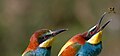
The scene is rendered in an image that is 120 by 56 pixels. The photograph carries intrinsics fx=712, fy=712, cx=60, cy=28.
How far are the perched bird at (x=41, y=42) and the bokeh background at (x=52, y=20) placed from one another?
431 cm

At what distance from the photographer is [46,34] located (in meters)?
6.10

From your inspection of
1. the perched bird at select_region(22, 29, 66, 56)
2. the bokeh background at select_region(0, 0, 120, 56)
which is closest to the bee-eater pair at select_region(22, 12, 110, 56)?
the perched bird at select_region(22, 29, 66, 56)

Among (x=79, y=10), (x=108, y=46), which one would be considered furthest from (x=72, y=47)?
(x=79, y=10)

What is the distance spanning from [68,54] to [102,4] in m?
5.19

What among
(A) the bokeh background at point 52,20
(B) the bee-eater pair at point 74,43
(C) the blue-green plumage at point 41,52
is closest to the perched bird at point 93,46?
(B) the bee-eater pair at point 74,43

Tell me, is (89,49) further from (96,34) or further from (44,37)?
(44,37)

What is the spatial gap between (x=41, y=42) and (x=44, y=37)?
67 mm

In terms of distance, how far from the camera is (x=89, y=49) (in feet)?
20.4

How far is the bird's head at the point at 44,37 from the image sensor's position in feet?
20.0

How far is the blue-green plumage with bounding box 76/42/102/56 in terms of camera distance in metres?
6.17

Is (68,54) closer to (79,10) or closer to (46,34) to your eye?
(46,34)

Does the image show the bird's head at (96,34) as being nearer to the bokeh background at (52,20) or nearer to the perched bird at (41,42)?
the perched bird at (41,42)

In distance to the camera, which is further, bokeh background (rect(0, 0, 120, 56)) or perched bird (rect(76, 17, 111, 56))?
bokeh background (rect(0, 0, 120, 56))

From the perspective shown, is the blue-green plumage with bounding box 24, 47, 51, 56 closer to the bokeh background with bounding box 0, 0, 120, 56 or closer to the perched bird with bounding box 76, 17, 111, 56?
the perched bird with bounding box 76, 17, 111, 56
